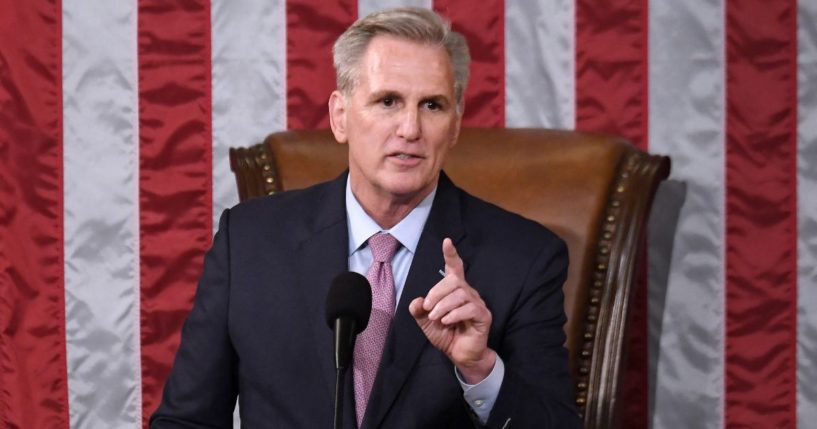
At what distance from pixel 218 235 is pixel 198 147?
637 millimetres

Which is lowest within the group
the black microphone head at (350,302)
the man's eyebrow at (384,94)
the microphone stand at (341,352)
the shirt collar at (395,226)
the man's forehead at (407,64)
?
the microphone stand at (341,352)

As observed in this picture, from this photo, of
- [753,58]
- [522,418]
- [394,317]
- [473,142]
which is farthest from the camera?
[753,58]

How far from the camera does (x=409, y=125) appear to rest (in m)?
1.88

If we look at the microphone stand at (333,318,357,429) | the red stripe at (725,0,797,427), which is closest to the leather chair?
the red stripe at (725,0,797,427)

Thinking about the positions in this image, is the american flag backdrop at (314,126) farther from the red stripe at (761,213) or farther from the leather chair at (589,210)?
the leather chair at (589,210)

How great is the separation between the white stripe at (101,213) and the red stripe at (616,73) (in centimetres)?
101

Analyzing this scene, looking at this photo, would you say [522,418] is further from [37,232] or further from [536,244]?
[37,232]

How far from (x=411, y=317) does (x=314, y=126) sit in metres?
0.87

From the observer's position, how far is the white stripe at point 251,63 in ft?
8.59

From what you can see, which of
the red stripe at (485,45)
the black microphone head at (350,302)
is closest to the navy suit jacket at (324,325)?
the black microphone head at (350,302)

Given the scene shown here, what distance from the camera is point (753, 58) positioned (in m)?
2.53

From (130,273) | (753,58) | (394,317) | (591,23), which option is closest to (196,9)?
(130,273)

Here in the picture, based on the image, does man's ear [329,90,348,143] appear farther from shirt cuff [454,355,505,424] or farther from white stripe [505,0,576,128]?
white stripe [505,0,576,128]

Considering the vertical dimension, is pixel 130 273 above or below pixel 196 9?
below
